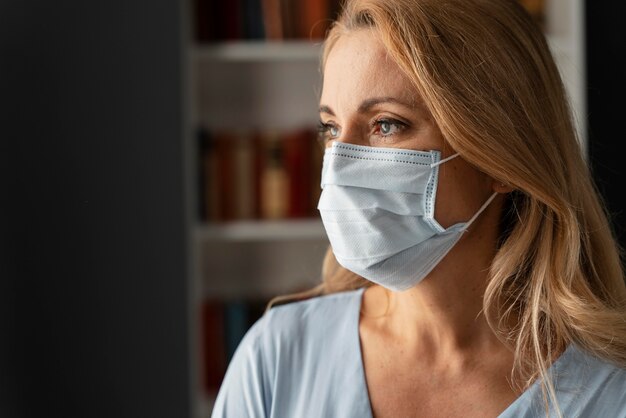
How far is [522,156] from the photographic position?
129cm

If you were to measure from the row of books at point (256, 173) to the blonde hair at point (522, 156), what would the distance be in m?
1.44

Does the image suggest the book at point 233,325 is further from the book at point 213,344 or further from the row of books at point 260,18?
the row of books at point 260,18

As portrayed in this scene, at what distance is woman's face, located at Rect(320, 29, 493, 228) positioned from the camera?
128 cm

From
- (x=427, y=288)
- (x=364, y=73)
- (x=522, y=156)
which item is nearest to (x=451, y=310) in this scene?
(x=427, y=288)

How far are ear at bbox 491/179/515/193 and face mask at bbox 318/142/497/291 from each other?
0.06m

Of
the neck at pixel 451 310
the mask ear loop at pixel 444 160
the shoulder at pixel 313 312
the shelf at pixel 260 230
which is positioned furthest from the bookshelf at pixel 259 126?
the mask ear loop at pixel 444 160

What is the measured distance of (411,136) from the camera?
51.3 inches

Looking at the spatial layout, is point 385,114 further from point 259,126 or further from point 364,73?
point 259,126

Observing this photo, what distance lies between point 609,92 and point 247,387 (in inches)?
79.1

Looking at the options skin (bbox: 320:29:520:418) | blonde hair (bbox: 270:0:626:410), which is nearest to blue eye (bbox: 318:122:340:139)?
skin (bbox: 320:29:520:418)

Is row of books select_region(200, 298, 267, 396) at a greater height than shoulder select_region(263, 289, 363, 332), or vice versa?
shoulder select_region(263, 289, 363, 332)

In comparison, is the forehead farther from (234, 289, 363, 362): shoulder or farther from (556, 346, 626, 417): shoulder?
(556, 346, 626, 417): shoulder

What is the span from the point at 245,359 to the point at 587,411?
0.54 metres

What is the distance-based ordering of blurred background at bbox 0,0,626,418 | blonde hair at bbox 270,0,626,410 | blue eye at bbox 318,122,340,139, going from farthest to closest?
blurred background at bbox 0,0,626,418 < blue eye at bbox 318,122,340,139 < blonde hair at bbox 270,0,626,410
